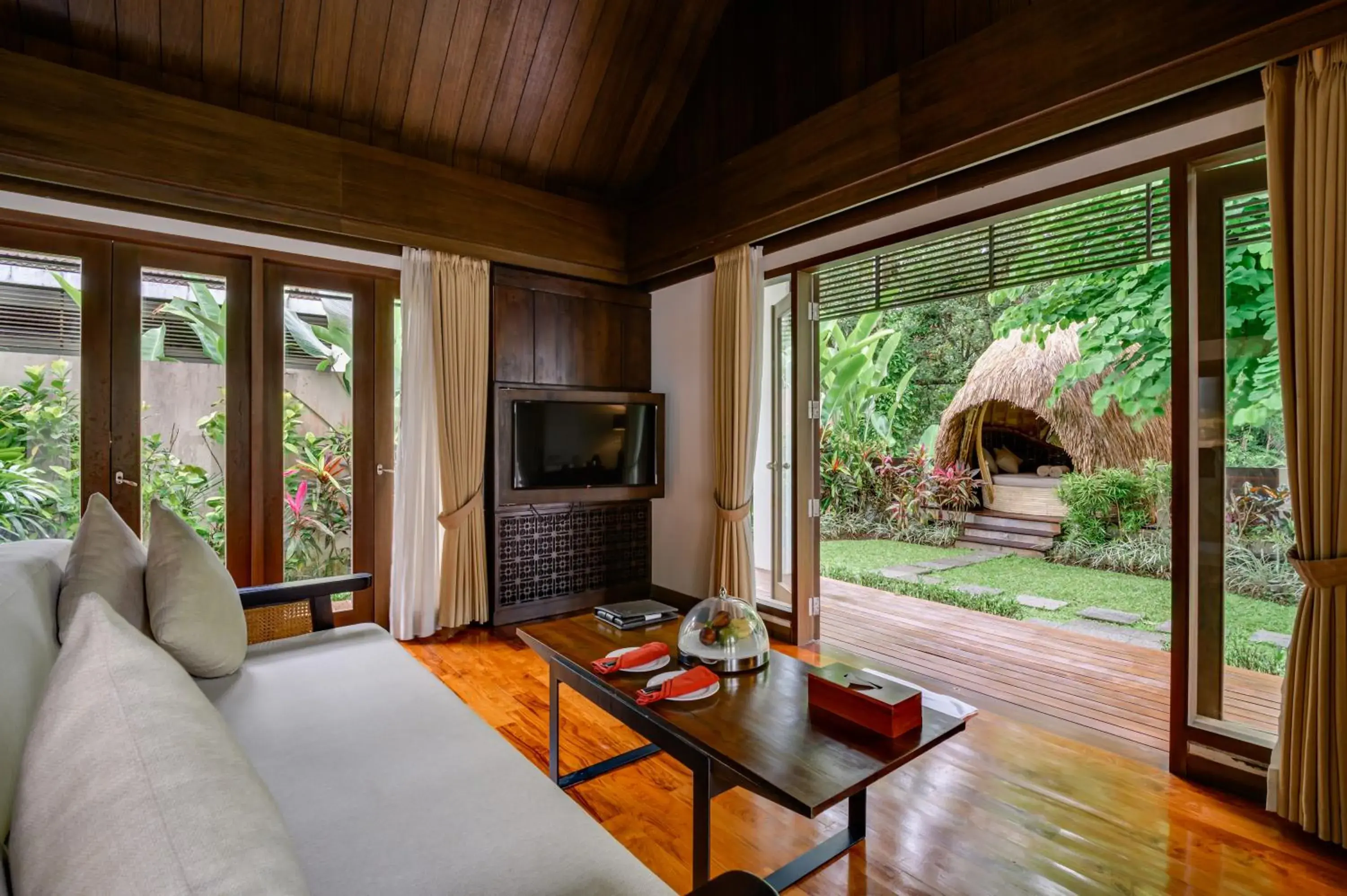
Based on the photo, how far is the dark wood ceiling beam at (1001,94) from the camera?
1.98 m

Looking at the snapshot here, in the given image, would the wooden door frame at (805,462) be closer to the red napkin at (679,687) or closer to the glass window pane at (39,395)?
the red napkin at (679,687)

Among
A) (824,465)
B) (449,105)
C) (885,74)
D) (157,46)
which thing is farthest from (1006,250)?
(824,465)

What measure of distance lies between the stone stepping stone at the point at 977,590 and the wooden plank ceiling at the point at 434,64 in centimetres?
418

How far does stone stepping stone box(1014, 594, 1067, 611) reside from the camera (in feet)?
16.3

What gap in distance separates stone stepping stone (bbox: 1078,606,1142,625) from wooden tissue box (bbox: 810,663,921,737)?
153 inches

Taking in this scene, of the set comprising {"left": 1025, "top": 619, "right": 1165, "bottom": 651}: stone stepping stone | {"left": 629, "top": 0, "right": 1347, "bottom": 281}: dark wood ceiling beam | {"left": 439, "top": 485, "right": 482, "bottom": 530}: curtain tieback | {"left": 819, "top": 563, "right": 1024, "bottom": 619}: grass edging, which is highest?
{"left": 629, "top": 0, "right": 1347, "bottom": 281}: dark wood ceiling beam

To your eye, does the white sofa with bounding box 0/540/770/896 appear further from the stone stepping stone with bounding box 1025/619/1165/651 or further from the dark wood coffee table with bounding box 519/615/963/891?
the stone stepping stone with bounding box 1025/619/1165/651

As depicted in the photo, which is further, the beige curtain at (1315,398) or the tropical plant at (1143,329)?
the tropical plant at (1143,329)

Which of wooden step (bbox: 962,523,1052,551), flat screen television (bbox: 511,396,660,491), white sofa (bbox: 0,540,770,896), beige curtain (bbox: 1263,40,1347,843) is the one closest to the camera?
white sofa (bbox: 0,540,770,896)

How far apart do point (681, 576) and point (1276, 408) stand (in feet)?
10.5

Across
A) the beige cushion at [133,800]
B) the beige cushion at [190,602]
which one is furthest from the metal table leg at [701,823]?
the beige cushion at [190,602]

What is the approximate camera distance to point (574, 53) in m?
3.60

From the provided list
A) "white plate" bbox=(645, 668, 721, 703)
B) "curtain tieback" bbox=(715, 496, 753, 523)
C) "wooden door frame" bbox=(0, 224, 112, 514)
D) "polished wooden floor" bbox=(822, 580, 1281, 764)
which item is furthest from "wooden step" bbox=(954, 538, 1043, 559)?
"wooden door frame" bbox=(0, 224, 112, 514)

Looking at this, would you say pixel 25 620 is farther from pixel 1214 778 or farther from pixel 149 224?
pixel 1214 778
